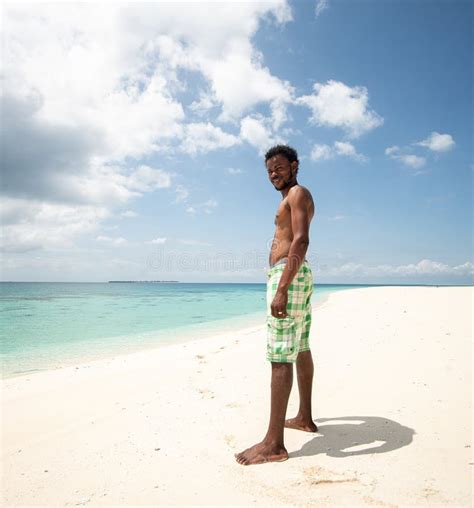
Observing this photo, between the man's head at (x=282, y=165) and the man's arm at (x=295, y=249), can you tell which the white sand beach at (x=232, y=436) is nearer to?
the man's arm at (x=295, y=249)

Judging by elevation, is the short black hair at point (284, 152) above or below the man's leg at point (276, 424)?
above

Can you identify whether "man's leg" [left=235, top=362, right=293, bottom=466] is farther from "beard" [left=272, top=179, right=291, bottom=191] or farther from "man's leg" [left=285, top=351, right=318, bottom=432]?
"beard" [left=272, top=179, right=291, bottom=191]

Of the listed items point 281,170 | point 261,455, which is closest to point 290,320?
point 261,455

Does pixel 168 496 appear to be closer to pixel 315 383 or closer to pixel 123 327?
pixel 315 383

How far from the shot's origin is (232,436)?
117 inches

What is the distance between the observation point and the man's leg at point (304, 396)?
3.05 m

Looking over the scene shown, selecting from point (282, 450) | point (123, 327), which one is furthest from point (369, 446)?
point (123, 327)

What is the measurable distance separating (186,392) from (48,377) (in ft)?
9.40

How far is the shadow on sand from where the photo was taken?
2.65m

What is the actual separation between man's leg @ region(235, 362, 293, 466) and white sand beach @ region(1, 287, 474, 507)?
3.4 inches

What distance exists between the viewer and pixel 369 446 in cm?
271

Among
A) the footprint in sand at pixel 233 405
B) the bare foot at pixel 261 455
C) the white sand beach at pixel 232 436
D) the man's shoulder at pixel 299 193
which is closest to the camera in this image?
the white sand beach at pixel 232 436

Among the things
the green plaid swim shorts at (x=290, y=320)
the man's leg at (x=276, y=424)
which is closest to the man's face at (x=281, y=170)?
the green plaid swim shorts at (x=290, y=320)

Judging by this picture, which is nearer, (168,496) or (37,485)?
(168,496)
